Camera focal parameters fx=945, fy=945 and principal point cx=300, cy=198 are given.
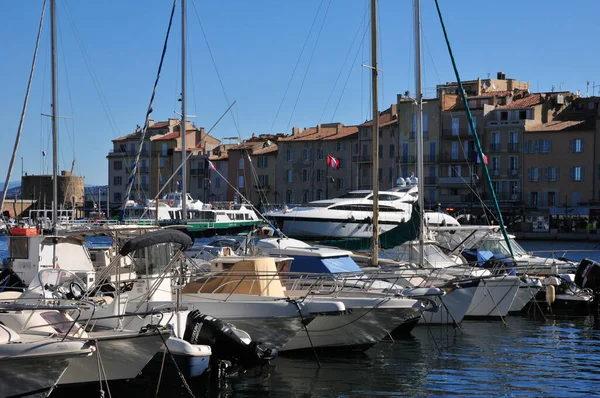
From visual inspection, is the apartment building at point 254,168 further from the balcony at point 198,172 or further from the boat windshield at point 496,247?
the boat windshield at point 496,247

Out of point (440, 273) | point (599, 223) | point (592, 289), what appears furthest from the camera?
point (599, 223)

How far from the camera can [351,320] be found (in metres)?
19.8

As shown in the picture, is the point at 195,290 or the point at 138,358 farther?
the point at 195,290

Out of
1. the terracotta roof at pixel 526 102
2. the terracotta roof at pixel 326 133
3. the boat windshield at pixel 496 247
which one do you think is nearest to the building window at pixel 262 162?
the terracotta roof at pixel 326 133

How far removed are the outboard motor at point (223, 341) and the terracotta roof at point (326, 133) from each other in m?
73.1

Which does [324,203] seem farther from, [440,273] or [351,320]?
[351,320]

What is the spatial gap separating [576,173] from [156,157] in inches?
1780

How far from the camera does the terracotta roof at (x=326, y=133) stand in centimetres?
9125

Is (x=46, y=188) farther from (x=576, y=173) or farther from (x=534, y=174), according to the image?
(x=576, y=173)

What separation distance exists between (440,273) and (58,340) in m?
13.9

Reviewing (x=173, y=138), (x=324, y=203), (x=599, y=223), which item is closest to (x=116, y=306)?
(x=324, y=203)

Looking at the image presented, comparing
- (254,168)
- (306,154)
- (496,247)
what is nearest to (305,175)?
(306,154)

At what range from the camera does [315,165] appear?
3580 inches

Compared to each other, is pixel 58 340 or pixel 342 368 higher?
pixel 58 340
